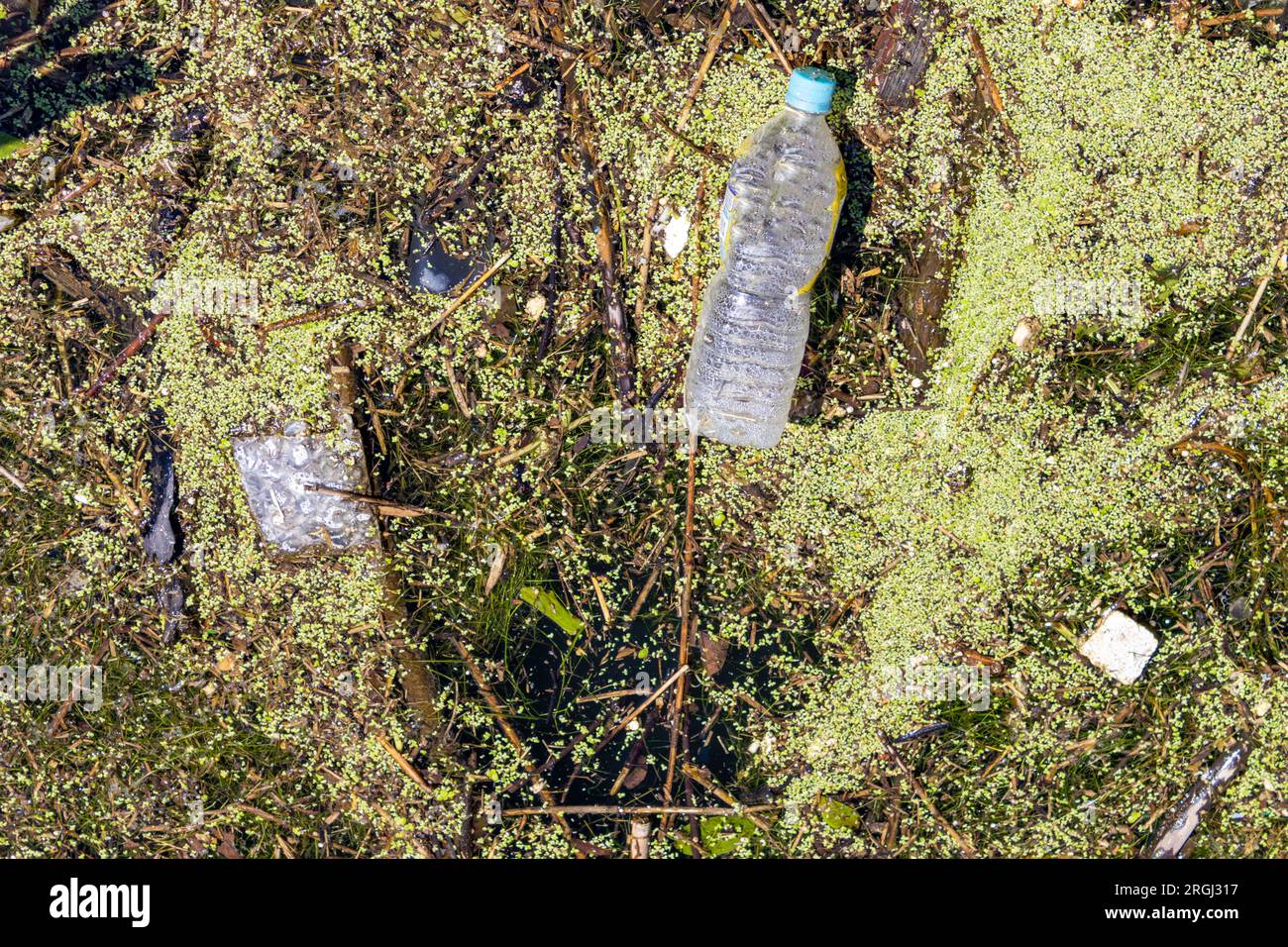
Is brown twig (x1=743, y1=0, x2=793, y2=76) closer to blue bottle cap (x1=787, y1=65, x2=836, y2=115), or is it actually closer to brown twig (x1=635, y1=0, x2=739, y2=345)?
brown twig (x1=635, y1=0, x2=739, y2=345)

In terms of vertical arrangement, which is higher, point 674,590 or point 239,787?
point 674,590

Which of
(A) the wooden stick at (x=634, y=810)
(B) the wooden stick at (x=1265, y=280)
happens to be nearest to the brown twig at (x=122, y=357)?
(A) the wooden stick at (x=634, y=810)

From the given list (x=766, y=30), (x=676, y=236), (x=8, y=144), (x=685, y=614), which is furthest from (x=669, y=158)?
(x=8, y=144)

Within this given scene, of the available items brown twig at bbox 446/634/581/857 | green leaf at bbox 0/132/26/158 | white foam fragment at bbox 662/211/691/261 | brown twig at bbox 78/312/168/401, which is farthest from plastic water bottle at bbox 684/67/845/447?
green leaf at bbox 0/132/26/158

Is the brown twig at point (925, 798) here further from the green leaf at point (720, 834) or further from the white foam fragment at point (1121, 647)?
the white foam fragment at point (1121, 647)
